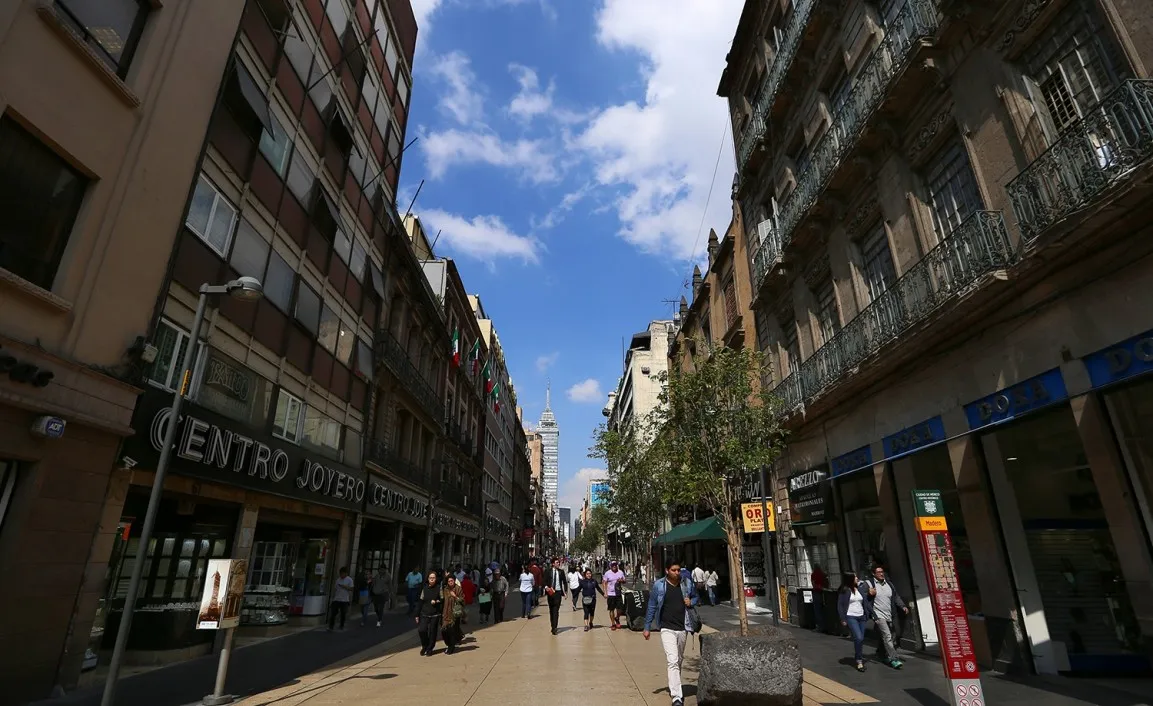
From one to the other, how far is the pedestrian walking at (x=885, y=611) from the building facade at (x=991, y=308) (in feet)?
3.94

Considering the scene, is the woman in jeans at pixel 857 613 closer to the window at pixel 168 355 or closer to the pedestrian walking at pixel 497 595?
the pedestrian walking at pixel 497 595

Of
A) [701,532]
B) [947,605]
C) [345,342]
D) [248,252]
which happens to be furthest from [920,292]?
[345,342]

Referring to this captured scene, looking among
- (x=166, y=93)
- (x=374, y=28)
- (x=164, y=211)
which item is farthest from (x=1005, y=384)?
(x=374, y=28)

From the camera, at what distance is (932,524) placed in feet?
21.3

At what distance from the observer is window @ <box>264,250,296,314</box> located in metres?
14.2

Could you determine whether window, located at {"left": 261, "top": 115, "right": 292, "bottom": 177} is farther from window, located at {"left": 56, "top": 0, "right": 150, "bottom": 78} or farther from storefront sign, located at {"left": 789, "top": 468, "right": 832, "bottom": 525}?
storefront sign, located at {"left": 789, "top": 468, "right": 832, "bottom": 525}

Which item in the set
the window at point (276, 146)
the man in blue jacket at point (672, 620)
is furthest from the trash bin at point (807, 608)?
the window at point (276, 146)

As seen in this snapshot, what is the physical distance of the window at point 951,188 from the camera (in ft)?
32.7

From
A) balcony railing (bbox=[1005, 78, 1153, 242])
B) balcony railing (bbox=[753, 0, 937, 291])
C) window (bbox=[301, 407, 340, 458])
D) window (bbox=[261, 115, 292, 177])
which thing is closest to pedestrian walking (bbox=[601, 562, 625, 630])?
window (bbox=[301, 407, 340, 458])

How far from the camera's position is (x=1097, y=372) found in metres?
7.16

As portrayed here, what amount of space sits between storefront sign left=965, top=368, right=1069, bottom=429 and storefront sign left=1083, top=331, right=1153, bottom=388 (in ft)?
1.54

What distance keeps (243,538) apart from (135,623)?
2620 mm

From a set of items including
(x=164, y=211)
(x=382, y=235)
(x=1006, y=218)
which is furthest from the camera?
(x=382, y=235)

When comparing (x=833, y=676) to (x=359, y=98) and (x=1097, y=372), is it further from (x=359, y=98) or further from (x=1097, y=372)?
(x=359, y=98)
